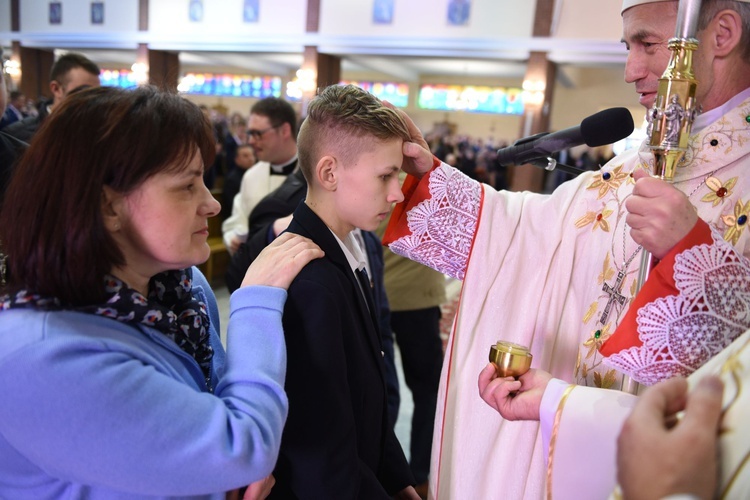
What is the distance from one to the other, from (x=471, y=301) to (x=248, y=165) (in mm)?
4486

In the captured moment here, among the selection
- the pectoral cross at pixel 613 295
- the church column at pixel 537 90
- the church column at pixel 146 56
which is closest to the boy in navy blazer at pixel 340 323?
the pectoral cross at pixel 613 295

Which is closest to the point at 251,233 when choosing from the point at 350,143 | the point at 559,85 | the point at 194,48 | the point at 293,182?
the point at 293,182

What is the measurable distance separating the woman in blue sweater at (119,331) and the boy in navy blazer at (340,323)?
0.11 meters

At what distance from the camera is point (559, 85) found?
14.9m

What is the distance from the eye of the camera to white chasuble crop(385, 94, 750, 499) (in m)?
1.35

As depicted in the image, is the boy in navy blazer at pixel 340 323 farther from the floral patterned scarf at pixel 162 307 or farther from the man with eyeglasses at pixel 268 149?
the man with eyeglasses at pixel 268 149

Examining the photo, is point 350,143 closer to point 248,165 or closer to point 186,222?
point 186,222

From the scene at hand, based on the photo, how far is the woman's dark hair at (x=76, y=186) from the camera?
34.4 inches

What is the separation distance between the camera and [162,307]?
990 mm

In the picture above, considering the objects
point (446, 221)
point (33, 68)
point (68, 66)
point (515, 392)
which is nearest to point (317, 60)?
point (33, 68)

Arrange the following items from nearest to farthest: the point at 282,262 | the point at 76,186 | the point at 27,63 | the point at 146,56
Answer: the point at 76,186 < the point at 282,262 < the point at 146,56 < the point at 27,63

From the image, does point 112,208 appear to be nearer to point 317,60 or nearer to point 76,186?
point 76,186

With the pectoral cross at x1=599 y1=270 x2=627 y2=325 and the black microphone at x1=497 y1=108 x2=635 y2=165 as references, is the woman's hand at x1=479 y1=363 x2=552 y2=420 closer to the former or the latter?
the pectoral cross at x1=599 y1=270 x2=627 y2=325

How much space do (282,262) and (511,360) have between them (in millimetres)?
464
